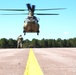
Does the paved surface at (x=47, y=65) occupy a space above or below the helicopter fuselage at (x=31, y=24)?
below

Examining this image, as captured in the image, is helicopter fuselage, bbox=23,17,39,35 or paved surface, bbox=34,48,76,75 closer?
paved surface, bbox=34,48,76,75

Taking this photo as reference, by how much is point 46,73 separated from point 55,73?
0.26 metres

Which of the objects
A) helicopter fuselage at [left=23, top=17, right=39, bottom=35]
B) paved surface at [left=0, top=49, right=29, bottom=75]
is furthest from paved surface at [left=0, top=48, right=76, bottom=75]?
helicopter fuselage at [left=23, top=17, right=39, bottom=35]

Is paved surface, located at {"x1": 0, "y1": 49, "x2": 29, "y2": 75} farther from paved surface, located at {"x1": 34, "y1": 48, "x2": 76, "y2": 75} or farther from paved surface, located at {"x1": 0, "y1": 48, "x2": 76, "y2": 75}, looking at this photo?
paved surface, located at {"x1": 34, "y1": 48, "x2": 76, "y2": 75}

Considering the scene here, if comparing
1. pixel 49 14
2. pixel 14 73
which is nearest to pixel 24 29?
pixel 49 14

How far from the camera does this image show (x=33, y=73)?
8.00 m

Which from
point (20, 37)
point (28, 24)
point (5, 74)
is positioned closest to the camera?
point (5, 74)

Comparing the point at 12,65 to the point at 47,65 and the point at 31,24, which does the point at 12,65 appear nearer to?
the point at 47,65

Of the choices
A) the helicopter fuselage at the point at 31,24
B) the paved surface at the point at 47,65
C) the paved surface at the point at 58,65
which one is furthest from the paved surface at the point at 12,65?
the helicopter fuselage at the point at 31,24

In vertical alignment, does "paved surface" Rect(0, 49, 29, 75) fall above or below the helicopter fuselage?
below

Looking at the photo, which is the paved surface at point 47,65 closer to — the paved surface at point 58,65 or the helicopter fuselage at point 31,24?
the paved surface at point 58,65

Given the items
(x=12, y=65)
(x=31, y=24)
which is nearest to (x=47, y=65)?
(x=12, y=65)

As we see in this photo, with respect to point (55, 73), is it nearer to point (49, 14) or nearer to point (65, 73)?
point (65, 73)

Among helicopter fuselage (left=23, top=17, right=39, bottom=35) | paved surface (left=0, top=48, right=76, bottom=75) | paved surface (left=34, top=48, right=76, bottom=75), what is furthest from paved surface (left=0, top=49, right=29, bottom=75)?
helicopter fuselage (left=23, top=17, right=39, bottom=35)
